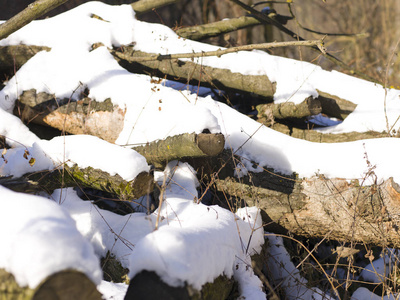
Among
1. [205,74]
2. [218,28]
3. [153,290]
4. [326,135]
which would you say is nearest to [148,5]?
[218,28]

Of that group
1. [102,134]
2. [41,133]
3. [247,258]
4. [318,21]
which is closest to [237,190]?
[247,258]

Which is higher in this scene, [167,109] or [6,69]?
[6,69]

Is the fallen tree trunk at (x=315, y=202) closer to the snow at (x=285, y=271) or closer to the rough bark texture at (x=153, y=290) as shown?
the snow at (x=285, y=271)

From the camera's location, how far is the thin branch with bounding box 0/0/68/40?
3.54 metres

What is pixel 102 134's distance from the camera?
3.93 metres

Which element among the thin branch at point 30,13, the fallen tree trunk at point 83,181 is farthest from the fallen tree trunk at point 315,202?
the thin branch at point 30,13

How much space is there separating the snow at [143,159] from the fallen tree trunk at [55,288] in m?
0.03

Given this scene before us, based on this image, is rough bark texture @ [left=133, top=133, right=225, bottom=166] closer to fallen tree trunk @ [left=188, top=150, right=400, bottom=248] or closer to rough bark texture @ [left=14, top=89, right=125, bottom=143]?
fallen tree trunk @ [left=188, top=150, right=400, bottom=248]

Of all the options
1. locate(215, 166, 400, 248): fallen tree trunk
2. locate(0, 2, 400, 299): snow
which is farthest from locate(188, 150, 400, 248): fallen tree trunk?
locate(0, 2, 400, 299): snow

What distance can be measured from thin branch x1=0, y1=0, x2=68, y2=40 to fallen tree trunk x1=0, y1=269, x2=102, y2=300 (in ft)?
9.58

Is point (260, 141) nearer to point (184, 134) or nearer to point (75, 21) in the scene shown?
point (184, 134)

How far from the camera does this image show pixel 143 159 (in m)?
2.67

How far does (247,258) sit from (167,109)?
1.61 m

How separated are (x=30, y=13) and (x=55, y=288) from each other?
123 inches
